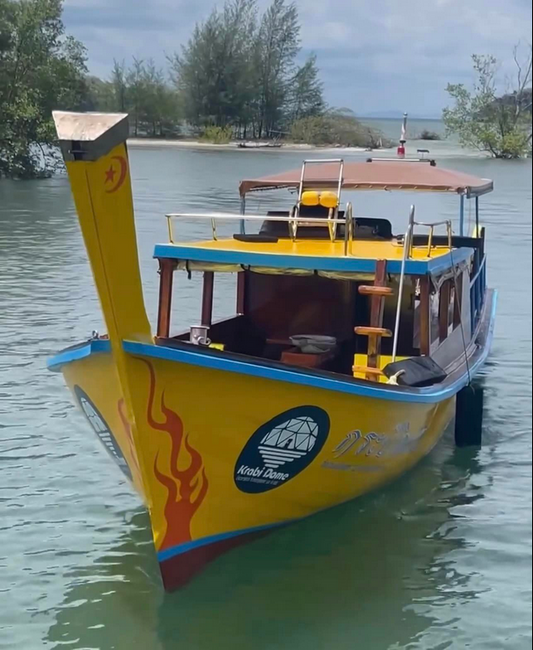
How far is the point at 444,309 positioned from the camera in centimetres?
734

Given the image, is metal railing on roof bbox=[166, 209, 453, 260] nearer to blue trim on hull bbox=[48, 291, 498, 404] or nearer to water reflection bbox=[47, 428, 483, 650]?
blue trim on hull bbox=[48, 291, 498, 404]

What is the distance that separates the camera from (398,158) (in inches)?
370

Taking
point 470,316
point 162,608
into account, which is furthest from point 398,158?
point 162,608

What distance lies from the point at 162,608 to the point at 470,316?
14.9 feet

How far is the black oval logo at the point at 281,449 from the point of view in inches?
215

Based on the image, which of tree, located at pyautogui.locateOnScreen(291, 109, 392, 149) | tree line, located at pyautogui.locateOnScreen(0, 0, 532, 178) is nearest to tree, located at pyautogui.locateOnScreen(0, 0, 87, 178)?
tree line, located at pyautogui.locateOnScreen(0, 0, 532, 178)

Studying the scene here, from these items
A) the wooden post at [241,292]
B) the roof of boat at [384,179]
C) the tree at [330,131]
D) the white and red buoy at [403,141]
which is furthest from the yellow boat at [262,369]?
the tree at [330,131]

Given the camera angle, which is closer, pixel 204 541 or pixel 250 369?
pixel 250 369

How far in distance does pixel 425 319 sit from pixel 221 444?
2.00 metres

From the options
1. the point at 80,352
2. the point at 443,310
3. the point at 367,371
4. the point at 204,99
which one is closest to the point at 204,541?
the point at 80,352

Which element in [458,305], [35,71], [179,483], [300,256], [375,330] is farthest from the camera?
[35,71]

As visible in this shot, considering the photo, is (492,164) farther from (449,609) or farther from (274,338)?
(449,609)

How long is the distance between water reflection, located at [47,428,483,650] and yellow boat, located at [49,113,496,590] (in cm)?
18

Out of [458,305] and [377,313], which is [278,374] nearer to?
[377,313]
